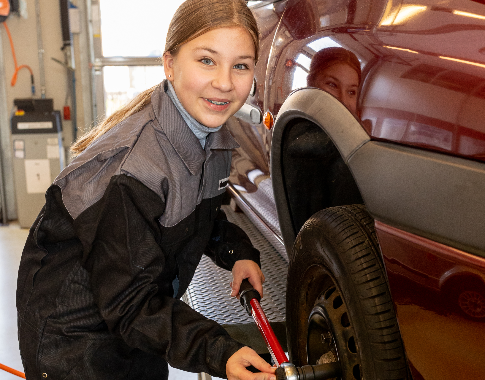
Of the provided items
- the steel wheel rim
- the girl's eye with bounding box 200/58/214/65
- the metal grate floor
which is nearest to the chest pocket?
the girl's eye with bounding box 200/58/214/65

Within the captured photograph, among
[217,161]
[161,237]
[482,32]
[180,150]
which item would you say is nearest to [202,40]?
[180,150]

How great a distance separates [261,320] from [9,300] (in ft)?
8.74

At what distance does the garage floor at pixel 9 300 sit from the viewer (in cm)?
264

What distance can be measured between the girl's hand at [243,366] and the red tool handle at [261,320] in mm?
115

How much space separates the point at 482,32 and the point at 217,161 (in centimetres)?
78

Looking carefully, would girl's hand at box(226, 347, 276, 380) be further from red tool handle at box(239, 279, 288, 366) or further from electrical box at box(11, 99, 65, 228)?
electrical box at box(11, 99, 65, 228)

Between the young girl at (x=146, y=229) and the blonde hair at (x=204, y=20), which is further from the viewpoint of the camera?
the blonde hair at (x=204, y=20)

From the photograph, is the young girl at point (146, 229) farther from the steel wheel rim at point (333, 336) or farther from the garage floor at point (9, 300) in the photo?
the garage floor at point (9, 300)

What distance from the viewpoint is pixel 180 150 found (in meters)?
1.24

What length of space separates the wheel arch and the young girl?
16 cm

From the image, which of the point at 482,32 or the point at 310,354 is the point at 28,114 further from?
the point at 482,32

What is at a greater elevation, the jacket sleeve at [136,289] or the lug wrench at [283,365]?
the jacket sleeve at [136,289]

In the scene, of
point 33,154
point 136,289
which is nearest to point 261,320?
point 136,289

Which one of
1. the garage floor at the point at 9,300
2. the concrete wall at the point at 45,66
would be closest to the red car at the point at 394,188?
the garage floor at the point at 9,300
